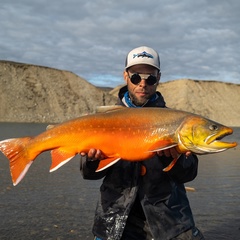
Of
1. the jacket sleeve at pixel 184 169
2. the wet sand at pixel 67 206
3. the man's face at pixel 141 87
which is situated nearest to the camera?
the jacket sleeve at pixel 184 169

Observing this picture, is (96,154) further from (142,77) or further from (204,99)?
(204,99)

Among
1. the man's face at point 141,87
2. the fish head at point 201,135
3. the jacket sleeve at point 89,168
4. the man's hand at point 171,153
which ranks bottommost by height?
the jacket sleeve at point 89,168

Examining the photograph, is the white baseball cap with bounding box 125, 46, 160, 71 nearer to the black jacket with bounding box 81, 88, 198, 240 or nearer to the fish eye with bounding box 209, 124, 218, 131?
the black jacket with bounding box 81, 88, 198, 240

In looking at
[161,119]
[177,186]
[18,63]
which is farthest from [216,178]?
[18,63]

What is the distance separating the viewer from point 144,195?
14.0 feet

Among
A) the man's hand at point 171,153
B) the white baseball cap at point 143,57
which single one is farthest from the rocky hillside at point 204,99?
the man's hand at point 171,153

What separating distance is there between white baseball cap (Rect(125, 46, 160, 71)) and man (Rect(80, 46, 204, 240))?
12 millimetres

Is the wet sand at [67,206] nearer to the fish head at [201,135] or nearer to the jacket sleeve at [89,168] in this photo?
the jacket sleeve at [89,168]

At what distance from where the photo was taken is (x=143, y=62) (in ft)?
14.9

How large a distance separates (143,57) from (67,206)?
3.94 meters

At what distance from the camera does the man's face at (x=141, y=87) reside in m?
4.52

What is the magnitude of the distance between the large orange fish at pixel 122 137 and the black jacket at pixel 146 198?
47cm

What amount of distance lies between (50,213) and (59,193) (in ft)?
5.01

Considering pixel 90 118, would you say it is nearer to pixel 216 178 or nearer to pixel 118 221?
pixel 118 221
